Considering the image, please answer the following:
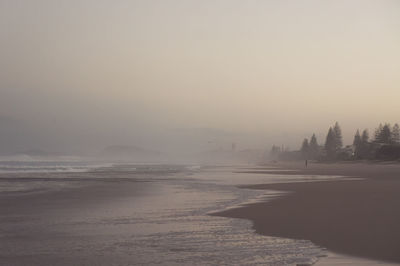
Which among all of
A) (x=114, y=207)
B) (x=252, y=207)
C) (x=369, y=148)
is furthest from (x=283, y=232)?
(x=369, y=148)

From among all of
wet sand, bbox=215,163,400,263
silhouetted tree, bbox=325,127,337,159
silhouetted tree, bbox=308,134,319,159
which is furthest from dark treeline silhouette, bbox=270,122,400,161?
wet sand, bbox=215,163,400,263

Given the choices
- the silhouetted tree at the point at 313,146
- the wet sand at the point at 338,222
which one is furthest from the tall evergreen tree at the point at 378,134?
the wet sand at the point at 338,222

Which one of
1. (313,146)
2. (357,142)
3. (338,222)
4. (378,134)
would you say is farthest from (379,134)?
(338,222)

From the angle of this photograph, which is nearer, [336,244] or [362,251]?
[362,251]

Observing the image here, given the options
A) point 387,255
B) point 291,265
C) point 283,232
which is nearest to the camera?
point 291,265

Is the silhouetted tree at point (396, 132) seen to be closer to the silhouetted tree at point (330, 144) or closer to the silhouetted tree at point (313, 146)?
the silhouetted tree at point (330, 144)

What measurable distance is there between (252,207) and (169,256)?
697 cm

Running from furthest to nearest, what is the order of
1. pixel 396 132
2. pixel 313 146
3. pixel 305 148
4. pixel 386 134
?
pixel 305 148 < pixel 313 146 < pixel 396 132 < pixel 386 134

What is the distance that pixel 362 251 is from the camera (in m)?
7.30

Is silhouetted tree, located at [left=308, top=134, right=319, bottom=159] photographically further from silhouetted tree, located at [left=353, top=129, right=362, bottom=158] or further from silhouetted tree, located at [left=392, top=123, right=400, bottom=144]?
silhouetted tree, located at [left=392, top=123, right=400, bottom=144]

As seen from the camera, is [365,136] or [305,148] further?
[305,148]

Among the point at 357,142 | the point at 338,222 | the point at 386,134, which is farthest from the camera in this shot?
the point at 357,142

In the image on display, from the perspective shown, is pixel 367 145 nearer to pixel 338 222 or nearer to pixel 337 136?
pixel 337 136

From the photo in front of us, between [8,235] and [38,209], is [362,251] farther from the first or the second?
[38,209]
